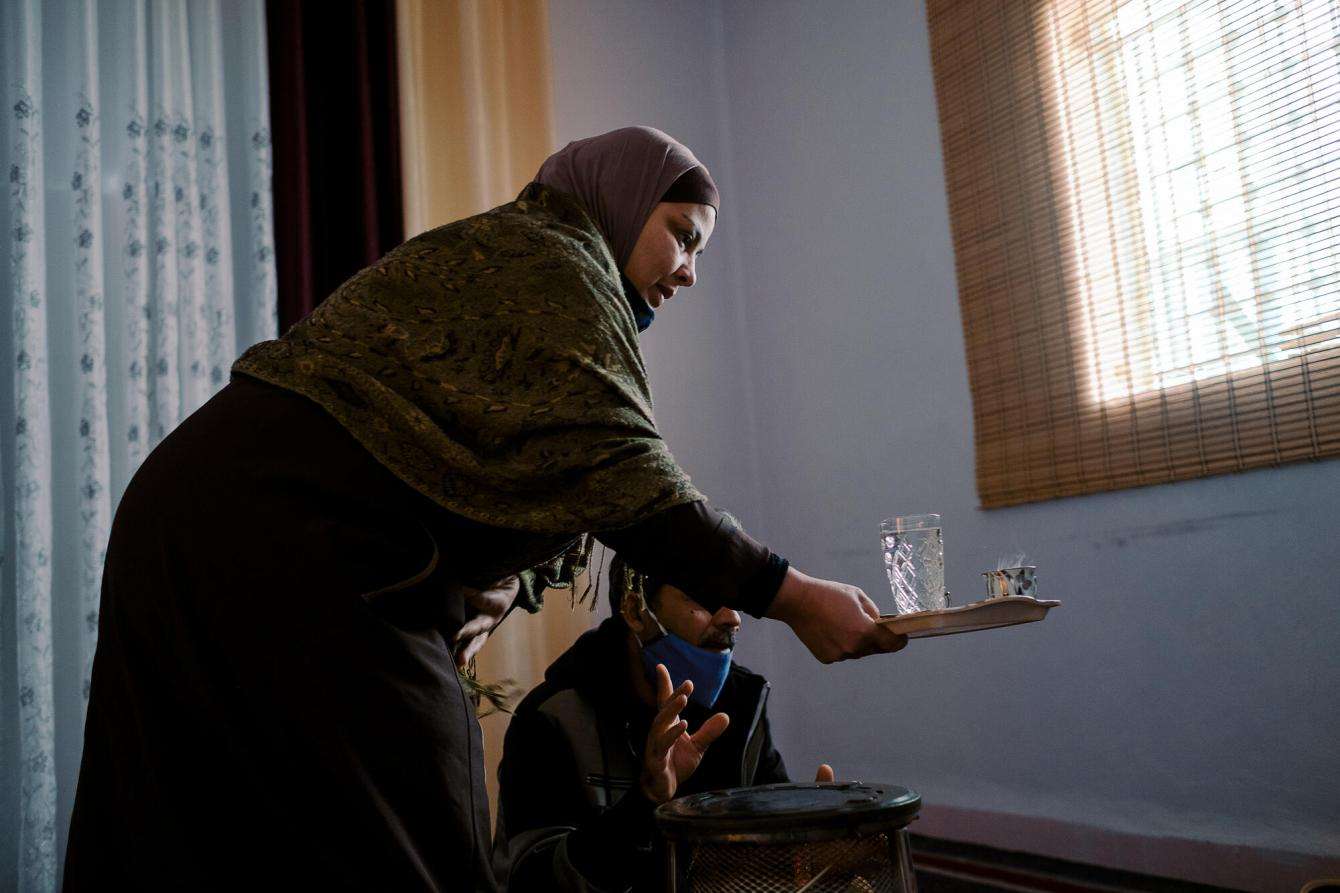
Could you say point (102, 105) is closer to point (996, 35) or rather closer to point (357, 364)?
point (357, 364)

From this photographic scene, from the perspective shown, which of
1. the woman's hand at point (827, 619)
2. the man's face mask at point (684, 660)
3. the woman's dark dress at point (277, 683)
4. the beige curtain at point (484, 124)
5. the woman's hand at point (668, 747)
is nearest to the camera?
the woman's dark dress at point (277, 683)

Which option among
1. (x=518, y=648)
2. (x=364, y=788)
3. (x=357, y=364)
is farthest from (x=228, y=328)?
(x=364, y=788)

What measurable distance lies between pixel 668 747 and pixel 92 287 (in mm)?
1654

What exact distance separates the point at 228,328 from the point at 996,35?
6.50 feet

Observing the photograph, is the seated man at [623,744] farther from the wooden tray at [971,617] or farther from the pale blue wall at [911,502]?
the pale blue wall at [911,502]

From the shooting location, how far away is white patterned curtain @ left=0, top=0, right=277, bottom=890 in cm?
205

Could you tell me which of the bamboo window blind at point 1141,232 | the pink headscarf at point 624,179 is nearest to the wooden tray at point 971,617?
the pink headscarf at point 624,179

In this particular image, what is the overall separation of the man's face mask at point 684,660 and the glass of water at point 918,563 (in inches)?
25.5

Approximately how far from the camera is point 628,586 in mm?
1874

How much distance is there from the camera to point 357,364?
0.87 m

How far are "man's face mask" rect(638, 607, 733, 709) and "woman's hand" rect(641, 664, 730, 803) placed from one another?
0.40m

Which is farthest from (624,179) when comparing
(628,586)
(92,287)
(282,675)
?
(92,287)

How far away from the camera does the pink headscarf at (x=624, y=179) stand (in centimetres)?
121

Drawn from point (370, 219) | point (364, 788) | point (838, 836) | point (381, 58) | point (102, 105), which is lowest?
point (838, 836)
